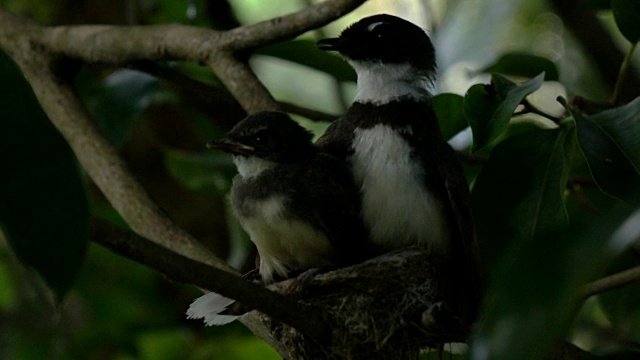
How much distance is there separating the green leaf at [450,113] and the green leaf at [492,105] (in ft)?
1.53

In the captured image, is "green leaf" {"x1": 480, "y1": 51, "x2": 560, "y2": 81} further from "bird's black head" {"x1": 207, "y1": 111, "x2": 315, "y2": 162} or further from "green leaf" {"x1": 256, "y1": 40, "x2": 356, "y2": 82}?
"bird's black head" {"x1": 207, "y1": 111, "x2": 315, "y2": 162}

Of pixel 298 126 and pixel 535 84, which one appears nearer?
pixel 535 84

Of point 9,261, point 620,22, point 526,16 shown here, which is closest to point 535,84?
point 620,22

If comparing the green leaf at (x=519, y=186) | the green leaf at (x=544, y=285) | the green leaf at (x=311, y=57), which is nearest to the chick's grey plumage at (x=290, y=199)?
the green leaf at (x=519, y=186)

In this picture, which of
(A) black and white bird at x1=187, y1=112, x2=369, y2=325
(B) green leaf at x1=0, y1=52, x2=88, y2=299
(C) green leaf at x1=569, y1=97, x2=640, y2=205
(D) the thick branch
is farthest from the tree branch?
(B) green leaf at x1=0, y1=52, x2=88, y2=299

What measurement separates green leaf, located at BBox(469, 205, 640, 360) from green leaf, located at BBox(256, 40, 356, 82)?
2.31 meters

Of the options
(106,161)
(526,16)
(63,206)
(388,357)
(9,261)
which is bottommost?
(9,261)

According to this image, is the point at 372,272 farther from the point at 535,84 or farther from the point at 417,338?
the point at 535,84

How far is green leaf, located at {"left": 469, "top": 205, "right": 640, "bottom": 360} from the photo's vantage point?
1100 millimetres

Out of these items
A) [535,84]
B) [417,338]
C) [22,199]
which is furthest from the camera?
[417,338]

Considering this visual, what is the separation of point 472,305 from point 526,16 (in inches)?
144

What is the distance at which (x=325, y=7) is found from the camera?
110 inches

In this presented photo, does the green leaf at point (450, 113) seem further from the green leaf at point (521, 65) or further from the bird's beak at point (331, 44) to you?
the bird's beak at point (331, 44)

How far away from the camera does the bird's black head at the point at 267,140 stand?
274 centimetres
